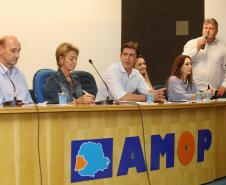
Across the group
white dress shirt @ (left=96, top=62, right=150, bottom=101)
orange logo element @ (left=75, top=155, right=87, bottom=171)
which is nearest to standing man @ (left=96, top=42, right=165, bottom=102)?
white dress shirt @ (left=96, top=62, right=150, bottom=101)

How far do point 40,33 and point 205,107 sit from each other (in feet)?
8.39

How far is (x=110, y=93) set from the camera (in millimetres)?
4195

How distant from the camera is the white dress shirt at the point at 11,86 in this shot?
347 cm

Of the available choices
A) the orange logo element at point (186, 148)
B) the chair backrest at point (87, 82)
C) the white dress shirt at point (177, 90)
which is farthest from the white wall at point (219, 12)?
the orange logo element at point (186, 148)

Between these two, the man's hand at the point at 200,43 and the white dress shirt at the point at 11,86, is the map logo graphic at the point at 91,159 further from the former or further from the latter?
the man's hand at the point at 200,43

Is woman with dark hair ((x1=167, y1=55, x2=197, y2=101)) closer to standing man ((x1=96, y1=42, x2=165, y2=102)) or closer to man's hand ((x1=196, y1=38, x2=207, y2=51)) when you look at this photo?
standing man ((x1=96, y1=42, x2=165, y2=102))

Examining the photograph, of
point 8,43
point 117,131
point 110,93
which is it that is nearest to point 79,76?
point 110,93

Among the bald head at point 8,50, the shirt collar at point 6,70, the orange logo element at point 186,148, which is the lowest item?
the orange logo element at point 186,148

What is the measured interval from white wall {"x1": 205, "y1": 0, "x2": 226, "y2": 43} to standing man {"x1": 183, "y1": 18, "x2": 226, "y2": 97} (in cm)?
52

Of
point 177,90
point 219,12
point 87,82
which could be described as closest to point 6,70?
point 87,82

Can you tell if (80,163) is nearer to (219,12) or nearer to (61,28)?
(61,28)

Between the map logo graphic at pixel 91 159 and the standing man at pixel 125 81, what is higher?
the standing man at pixel 125 81

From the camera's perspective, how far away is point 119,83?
4.20 metres

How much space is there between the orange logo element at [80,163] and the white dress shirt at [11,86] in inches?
32.9
